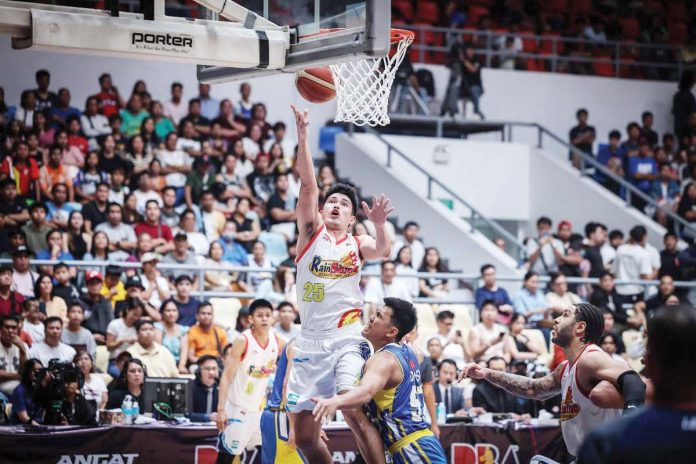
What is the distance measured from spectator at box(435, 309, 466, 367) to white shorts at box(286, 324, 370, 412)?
535cm

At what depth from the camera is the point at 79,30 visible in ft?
21.9

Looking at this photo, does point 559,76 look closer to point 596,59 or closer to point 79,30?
point 596,59

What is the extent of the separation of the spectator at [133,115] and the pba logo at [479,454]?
24.5 feet

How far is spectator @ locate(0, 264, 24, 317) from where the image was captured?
11641 millimetres

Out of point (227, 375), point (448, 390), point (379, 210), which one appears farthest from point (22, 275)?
point (379, 210)

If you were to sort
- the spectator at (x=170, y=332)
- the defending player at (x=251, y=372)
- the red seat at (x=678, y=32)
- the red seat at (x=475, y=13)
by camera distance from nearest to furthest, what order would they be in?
the defending player at (x=251, y=372) → the spectator at (x=170, y=332) → the red seat at (x=475, y=13) → the red seat at (x=678, y=32)

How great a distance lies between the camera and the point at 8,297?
1173 cm

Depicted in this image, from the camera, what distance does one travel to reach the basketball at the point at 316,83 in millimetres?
8062

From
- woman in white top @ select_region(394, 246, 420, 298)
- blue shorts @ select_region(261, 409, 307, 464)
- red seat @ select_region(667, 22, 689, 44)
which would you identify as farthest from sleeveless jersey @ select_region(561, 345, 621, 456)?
red seat @ select_region(667, 22, 689, 44)

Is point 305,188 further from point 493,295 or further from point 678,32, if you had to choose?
point 678,32

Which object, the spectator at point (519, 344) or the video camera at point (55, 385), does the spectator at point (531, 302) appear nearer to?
the spectator at point (519, 344)

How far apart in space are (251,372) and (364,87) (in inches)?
121

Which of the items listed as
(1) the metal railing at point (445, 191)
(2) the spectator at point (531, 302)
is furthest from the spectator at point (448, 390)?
(1) the metal railing at point (445, 191)

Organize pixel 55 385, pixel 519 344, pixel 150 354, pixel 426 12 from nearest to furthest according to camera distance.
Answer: pixel 55 385
pixel 150 354
pixel 519 344
pixel 426 12
